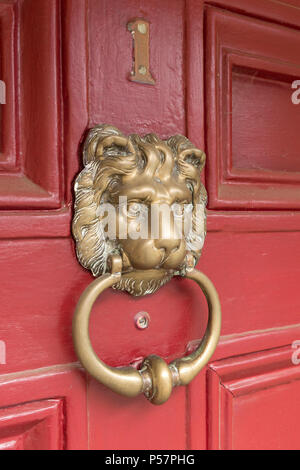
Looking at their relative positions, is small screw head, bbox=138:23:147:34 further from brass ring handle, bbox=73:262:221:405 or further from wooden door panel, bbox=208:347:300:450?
wooden door panel, bbox=208:347:300:450

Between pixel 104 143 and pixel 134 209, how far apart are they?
61mm

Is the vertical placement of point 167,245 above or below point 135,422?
above

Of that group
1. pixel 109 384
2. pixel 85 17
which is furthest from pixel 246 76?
pixel 109 384

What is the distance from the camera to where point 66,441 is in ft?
1.15

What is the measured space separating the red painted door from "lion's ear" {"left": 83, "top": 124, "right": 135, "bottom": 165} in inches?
0.5

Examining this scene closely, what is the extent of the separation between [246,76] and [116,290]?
0.28m

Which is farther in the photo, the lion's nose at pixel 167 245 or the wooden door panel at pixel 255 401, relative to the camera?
the wooden door panel at pixel 255 401

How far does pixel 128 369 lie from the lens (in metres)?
0.33

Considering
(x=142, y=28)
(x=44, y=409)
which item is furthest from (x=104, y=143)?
(x=44, y=409)

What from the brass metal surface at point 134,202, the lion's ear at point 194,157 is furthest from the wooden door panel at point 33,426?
the lion's ear at point 194,157

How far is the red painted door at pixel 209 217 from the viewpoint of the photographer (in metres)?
0.33

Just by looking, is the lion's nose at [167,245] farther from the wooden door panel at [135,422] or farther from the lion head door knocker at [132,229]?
the wooden door panel at [135,422]

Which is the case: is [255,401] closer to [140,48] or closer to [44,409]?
[44,409]
